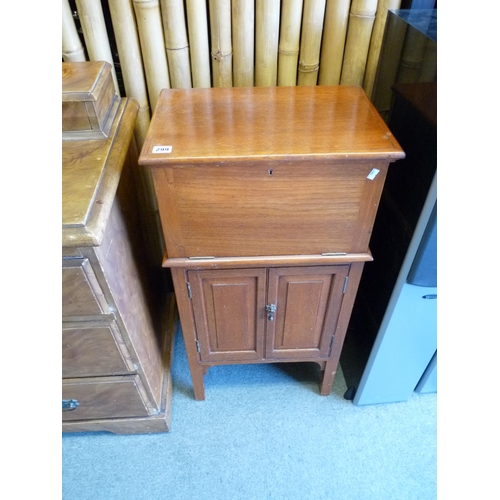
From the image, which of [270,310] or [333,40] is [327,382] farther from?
[333,40]

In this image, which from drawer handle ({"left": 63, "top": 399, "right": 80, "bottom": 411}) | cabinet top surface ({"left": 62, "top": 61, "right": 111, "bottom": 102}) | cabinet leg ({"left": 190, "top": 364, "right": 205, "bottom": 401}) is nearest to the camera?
cabinet top surface ({"left": 62, "top": 61, "right": 111, "bottom": 102})

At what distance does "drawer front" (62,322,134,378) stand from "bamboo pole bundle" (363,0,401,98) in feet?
3.09

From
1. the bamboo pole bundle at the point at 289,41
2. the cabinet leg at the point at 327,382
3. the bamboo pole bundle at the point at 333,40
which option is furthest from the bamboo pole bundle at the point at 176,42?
the cabinet leg at the point at 327,382

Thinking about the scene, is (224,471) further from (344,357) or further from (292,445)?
(344,357)

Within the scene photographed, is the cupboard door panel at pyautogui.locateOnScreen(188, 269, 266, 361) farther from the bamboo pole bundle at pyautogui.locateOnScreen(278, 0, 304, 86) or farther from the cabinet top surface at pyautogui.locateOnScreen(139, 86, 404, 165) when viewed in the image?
the bamboo pole bundle at pyautogui.locateOnScreen(278, 0, 304, 86)

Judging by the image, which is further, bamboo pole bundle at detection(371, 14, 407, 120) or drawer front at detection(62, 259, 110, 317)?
bamboo pole bundle at detection(371, 14, 407, 120)

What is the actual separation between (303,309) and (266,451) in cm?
48

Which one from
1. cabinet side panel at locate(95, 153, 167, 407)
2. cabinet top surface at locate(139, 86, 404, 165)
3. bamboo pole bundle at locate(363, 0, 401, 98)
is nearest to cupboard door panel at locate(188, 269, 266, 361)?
cabinet side panel at locate(95, 153, 167, 407)

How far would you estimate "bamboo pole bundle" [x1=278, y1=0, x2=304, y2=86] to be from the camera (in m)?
0.96

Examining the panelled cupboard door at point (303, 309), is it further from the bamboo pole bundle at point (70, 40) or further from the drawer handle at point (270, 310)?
the bamboo pole bundle at point (70, 40)

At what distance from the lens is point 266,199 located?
74 centimetres

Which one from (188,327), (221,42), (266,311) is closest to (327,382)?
(266,311)

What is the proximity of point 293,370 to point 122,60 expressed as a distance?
3.63 ft

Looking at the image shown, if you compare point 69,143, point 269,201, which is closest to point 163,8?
point 69,143
